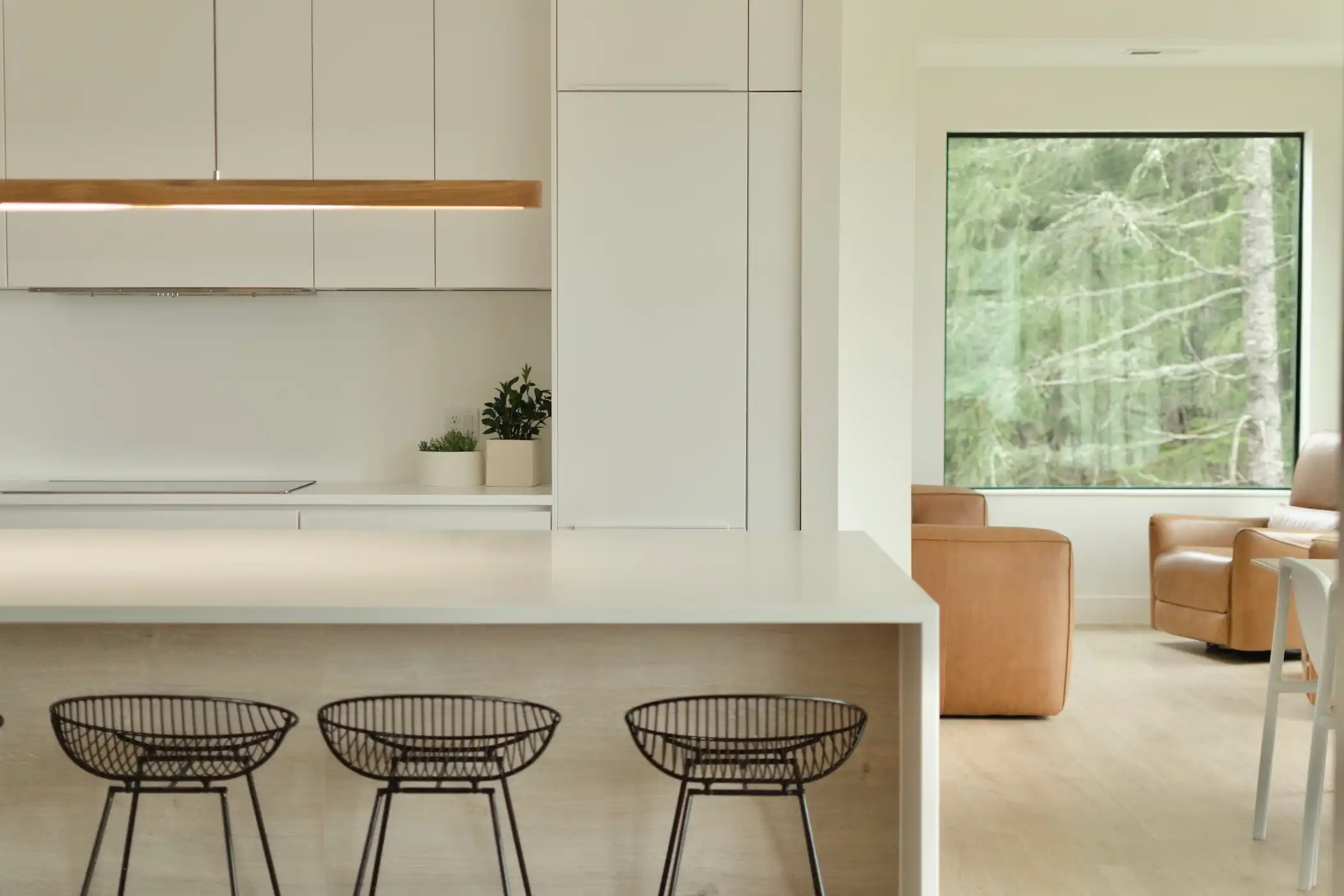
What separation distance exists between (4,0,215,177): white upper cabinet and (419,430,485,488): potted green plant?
118 cm

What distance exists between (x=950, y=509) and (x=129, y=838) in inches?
176

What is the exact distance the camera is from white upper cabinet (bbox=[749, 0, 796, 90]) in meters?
4.22

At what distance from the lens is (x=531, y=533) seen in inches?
135

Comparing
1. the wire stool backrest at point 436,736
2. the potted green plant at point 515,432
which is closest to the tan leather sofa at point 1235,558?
the potted green plant at point 515,432

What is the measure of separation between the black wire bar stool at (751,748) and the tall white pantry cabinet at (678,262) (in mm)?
1569

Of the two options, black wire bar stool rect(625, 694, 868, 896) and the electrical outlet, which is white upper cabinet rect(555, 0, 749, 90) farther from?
black wire bar stool rect(625, 694, 868, 896)

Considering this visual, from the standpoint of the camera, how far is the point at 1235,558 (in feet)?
18.9

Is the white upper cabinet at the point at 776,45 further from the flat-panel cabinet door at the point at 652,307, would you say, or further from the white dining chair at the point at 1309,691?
the white dining chair at the point at 1309,691

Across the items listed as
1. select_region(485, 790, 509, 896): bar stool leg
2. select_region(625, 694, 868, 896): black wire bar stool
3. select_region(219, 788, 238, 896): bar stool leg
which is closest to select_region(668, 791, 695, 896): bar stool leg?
select_region(625, 694, 868, 896): black wire bar stool

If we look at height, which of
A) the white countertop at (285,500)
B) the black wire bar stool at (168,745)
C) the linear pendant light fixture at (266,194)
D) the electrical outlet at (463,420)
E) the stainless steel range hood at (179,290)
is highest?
the linear pendant light fixture at (266,194)

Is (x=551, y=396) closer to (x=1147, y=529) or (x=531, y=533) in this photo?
(x=531, y=533)

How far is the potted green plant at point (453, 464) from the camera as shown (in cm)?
464

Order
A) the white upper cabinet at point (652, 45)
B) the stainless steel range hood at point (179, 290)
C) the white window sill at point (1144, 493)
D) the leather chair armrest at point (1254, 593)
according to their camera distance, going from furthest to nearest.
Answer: the white window sill at point (1144, 493)
the leather chair armrest at point (1254, 593)
the stainless steel range hood at point (179, 290)
the white upper cabinet at point (652, 45)

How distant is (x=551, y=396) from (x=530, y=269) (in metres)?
0.51
